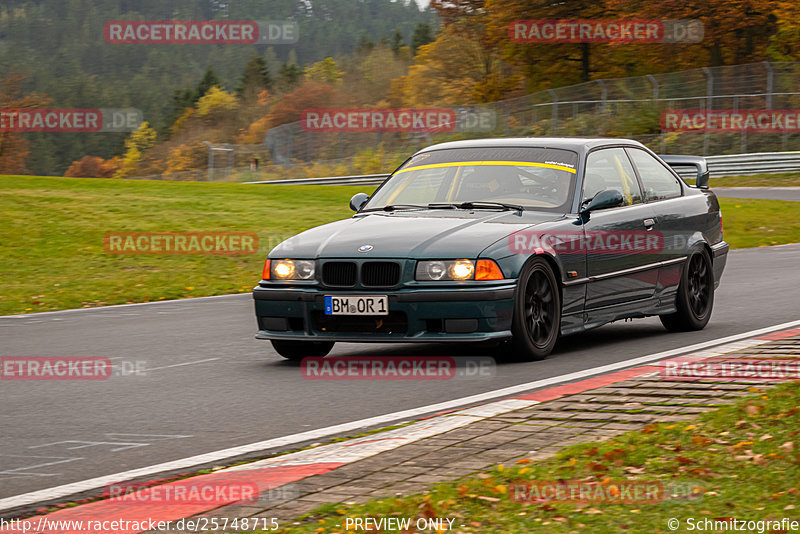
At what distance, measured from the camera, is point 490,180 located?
32.6 feet

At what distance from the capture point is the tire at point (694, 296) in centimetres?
1092

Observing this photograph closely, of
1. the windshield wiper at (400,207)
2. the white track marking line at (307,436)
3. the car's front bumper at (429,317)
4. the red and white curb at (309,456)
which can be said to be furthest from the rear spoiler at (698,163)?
the car's front bumper at (429,317)

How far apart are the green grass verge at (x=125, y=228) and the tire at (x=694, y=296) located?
24.9 ft

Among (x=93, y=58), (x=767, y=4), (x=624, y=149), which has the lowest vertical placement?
(x=624, y=149)

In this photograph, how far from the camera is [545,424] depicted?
6.22m

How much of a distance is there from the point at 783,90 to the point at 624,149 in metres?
35.8

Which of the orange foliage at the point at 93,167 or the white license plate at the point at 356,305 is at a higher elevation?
the orange foliage at the point at 93,167

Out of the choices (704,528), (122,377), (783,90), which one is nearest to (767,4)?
(783,90)

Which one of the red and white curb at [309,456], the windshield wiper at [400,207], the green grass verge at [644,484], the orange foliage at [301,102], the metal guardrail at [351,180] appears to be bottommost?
the red and white curb at [309,456]

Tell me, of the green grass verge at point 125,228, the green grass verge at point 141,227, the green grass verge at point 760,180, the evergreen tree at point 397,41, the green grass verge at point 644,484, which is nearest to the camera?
the green grass verge at point 644,484

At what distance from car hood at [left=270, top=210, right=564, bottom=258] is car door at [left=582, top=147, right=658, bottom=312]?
461 mm

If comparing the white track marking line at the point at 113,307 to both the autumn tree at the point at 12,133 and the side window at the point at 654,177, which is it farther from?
the autumn tree at the point at 12,133

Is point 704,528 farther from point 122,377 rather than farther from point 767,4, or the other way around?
point 767,4

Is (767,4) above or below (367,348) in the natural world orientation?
above
